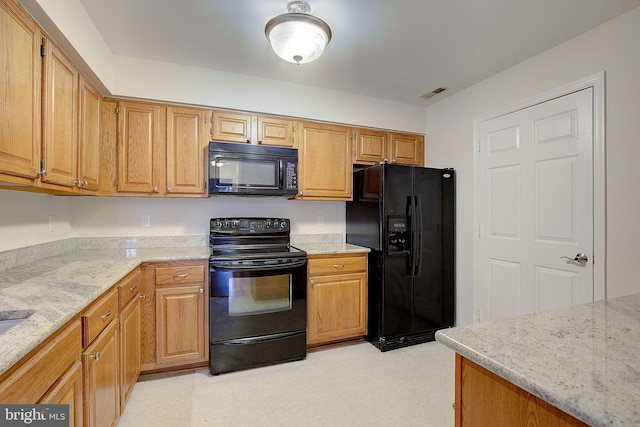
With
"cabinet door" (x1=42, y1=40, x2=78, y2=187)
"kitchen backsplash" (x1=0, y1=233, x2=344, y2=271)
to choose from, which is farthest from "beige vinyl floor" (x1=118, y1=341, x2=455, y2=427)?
"cabinet door" (x1=42, y1=40, x2=78, y2=187)

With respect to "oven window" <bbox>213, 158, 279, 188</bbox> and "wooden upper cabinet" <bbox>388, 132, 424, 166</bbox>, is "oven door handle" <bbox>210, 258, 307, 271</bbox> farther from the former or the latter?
"wooden upper cabinet" <bbox>388, 132, 424, 166</bbox>

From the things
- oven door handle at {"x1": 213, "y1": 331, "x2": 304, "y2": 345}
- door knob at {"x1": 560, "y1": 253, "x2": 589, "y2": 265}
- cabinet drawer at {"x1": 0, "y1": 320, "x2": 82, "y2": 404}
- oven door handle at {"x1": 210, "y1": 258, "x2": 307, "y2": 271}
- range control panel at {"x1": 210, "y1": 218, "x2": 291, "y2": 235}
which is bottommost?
oven door handle at {"x1": 213, "y1": 331, "x2": 304, "y2": 345}

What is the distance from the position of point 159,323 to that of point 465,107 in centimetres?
334

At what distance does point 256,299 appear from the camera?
2.47m

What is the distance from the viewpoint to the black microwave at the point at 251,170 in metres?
2.51

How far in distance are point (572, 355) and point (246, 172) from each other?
234 centimetres

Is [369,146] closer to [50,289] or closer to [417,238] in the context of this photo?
[417,238]

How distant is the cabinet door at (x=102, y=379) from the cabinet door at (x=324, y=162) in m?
1.83

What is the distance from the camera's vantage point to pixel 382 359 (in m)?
2.64

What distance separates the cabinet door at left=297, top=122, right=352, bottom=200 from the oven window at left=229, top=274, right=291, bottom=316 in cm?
87

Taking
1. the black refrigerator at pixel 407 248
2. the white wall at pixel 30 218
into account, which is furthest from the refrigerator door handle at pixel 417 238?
the white wall at pixel 30 218

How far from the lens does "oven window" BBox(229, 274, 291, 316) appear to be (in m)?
2.41

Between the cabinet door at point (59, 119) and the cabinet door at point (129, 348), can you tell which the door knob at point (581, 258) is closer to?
the cabinet door at point (129, 348)

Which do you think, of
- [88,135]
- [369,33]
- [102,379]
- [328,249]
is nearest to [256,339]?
[328,249]
